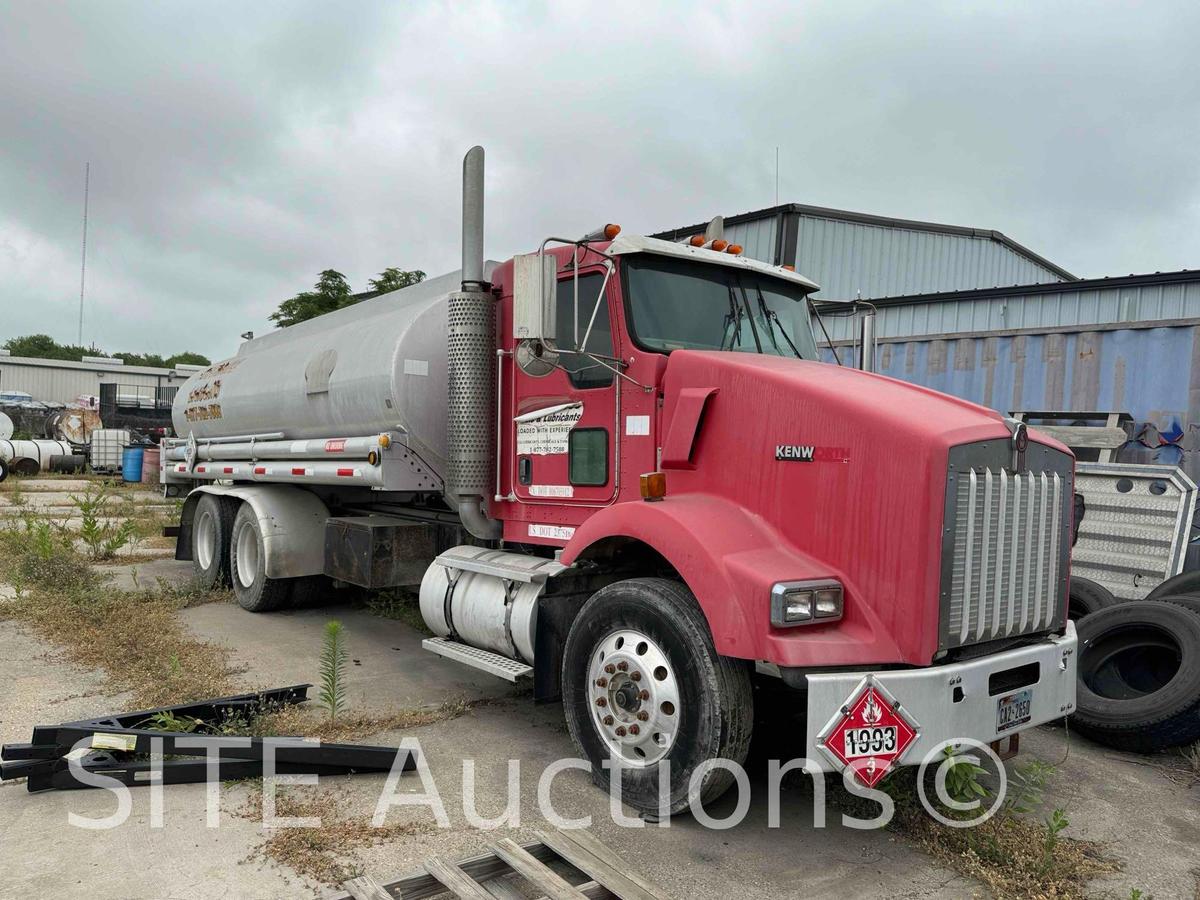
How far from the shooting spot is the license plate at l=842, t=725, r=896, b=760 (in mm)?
3189

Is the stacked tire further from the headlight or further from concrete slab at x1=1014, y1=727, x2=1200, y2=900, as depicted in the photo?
the headlight

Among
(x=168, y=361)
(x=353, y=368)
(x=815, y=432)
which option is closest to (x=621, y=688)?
(x=815, y=432)

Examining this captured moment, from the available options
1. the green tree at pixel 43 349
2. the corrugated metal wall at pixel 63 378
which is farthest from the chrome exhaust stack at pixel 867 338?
the green tree at pixel 43 349

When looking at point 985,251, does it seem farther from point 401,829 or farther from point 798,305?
point 401,829

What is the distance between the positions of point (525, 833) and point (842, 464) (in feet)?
6.68

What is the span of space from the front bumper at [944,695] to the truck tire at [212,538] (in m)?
7.00

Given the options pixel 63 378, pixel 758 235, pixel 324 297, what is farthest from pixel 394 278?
pixel 63 378

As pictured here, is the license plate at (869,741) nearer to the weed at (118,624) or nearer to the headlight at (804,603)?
the headlight at (804,603)

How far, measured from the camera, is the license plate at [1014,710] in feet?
11.5

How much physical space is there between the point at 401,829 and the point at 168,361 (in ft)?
289

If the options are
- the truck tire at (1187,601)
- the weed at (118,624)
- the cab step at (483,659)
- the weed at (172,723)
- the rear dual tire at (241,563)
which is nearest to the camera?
the weed at (172,723)

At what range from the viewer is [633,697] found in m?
3.88

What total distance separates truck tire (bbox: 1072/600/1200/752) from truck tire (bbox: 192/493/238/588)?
744cm

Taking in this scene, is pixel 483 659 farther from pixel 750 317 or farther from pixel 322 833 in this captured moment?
pixel 750 317
